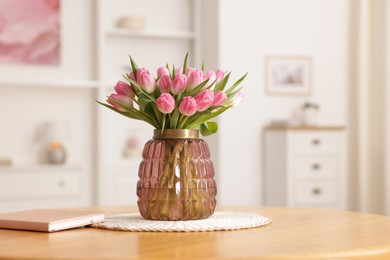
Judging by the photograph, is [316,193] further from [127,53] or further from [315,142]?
[127,53]

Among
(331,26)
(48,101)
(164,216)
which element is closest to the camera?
(164,216)

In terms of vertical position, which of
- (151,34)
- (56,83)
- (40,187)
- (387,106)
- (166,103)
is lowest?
(40,187)

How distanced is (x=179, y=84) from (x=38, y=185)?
3.61 metres

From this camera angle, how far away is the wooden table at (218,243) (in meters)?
1.55

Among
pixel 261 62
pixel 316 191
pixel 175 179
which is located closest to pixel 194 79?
pixel 175 179

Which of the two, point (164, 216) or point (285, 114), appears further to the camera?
point (285, 114)

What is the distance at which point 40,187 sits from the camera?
549 centimetres

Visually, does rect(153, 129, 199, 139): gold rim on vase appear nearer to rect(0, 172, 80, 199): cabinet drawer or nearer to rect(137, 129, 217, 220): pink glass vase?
rect(137, 129, 217, 220): pink glass vase

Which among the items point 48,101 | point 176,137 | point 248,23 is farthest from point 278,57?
point 176,137

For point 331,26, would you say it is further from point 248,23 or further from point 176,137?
point 176,137

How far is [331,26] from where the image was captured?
21.1 feet

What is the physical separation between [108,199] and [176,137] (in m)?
3.93

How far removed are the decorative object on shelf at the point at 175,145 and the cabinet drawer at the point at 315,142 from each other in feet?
12.3

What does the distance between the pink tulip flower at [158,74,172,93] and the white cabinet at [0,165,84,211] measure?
3.52 metres
